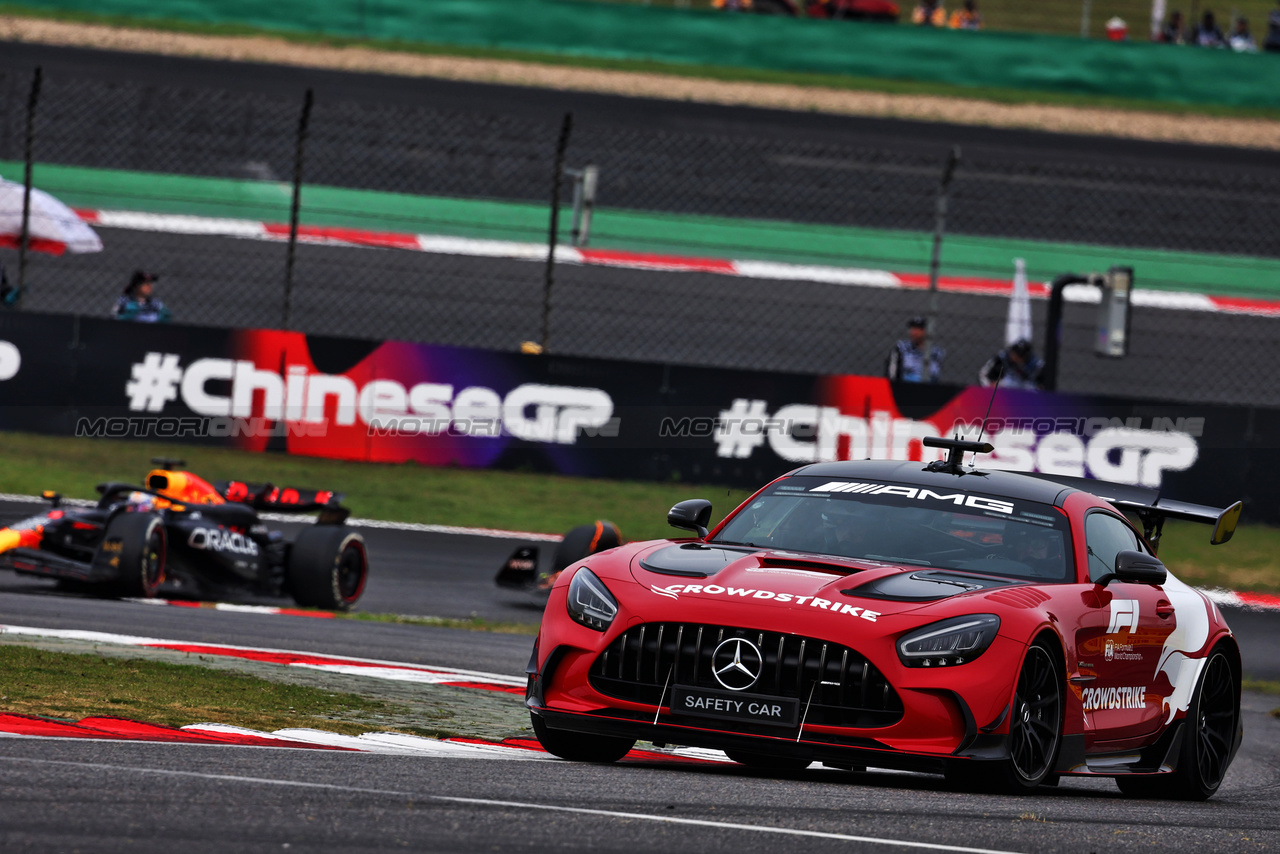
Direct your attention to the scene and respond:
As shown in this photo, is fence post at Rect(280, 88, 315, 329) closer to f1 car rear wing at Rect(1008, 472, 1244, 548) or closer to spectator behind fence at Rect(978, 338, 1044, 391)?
spectator behind fence at Rect(978, 338, 1044, 391)

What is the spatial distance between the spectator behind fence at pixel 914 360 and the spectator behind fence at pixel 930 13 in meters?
20.8

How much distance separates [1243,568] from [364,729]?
10.2 meters

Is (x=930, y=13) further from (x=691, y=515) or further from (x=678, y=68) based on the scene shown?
(x=691, y=515)

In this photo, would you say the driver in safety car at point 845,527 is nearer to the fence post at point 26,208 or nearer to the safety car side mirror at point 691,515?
the safety car side mirror at point 691,515

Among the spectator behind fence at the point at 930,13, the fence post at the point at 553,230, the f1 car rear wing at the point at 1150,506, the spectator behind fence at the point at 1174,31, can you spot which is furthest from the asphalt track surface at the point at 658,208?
the f1 car rear wing at the point at 1150,506

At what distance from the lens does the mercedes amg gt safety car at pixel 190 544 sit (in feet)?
37.7

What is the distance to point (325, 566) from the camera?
12.1m

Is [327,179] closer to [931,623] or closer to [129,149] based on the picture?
[129,149]

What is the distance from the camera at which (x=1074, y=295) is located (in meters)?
24.2

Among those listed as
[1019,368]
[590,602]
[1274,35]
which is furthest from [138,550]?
[1274,35]

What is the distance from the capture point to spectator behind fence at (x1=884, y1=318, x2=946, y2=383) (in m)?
17.0

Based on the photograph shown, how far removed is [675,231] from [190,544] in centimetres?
1463

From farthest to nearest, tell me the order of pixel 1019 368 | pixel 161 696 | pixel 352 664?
pixel 1019 368 → pixel 352 664 → pixel 161 696

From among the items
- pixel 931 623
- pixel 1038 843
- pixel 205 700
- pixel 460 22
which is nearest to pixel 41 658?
pixel 205 700
